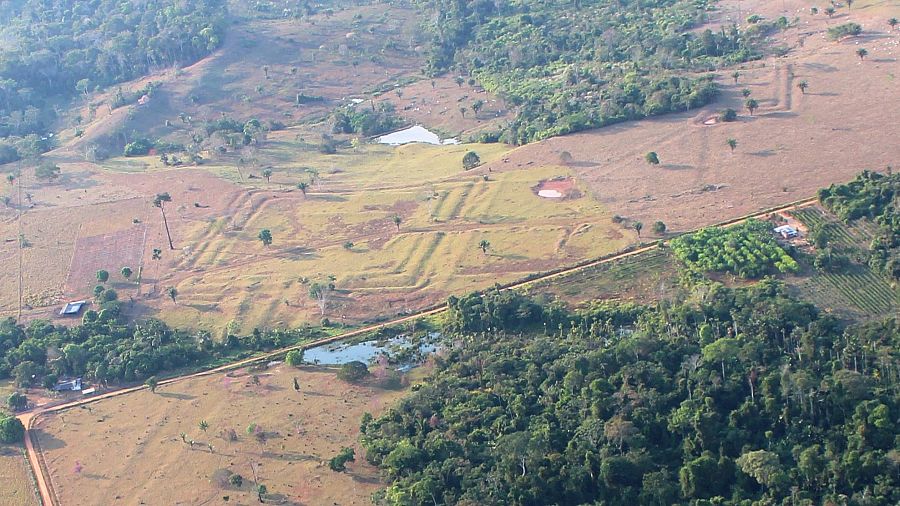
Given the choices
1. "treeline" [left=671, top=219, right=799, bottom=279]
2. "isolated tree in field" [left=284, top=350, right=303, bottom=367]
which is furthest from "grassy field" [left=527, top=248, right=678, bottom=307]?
"isolated tree in field" [left=284, top=350, right=303, bottom=367]

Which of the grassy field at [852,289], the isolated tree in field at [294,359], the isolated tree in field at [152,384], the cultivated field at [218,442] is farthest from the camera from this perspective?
the isolated tree in field at [294,359]

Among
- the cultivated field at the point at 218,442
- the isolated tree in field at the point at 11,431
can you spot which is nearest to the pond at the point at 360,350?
the cultivated field at the point at 218,442

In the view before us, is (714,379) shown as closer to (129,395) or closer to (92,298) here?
(129,395)

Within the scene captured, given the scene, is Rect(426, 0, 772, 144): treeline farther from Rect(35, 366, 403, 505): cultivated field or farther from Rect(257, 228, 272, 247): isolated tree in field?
Rect(35, 366, 403, 505): cultivated field

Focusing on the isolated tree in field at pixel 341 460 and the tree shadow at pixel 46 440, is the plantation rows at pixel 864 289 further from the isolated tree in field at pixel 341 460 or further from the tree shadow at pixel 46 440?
the tree shadow at pixel 46 440

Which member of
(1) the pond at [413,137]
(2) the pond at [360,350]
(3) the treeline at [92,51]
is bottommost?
(1) the pond at [413,137]

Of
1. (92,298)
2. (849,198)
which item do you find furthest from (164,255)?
(849,198)

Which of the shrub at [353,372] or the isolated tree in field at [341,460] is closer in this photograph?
Result: the isolated tree in field at [341,460]

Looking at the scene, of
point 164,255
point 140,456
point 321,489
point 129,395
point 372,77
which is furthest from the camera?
point 372,77
